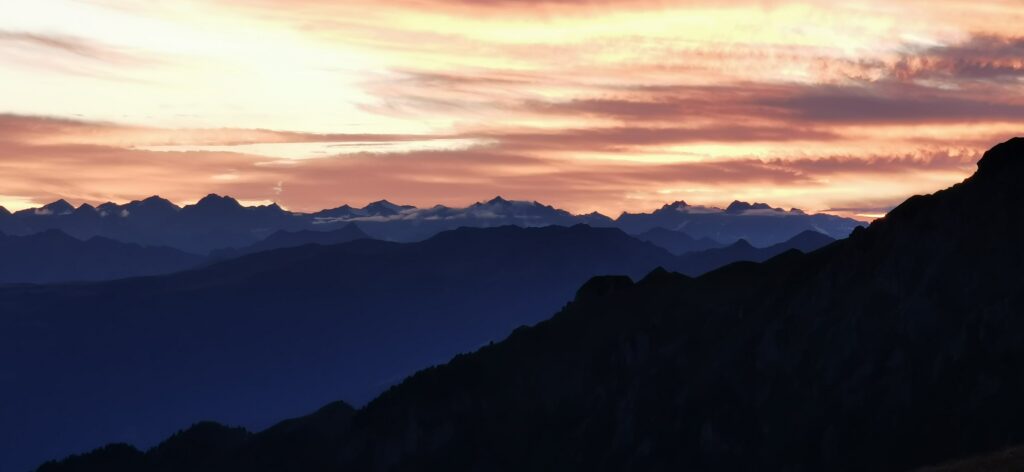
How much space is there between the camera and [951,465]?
109 m

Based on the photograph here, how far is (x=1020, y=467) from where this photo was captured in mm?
102812

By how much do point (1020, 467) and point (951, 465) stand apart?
716 centimetres
